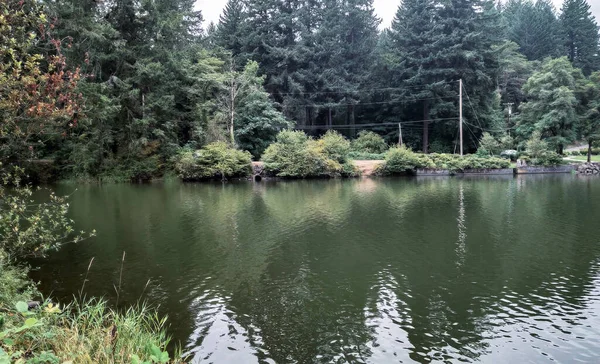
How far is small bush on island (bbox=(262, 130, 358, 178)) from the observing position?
3456 cm

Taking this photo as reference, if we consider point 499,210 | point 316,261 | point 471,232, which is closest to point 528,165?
point 499,210

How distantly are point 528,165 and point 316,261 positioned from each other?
3218 cm

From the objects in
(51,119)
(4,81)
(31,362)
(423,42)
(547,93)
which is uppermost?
(423,42)

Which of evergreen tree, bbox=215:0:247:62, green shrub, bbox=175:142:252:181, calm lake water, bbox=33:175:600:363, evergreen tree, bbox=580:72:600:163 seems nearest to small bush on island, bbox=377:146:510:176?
evergreen tree, bbox=580:72:600:163

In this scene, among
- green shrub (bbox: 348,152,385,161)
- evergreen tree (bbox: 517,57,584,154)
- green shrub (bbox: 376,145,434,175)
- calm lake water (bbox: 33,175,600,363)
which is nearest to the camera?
Result: calm lake water (bbox: 33,175,600,363)

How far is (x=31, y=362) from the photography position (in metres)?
3.39

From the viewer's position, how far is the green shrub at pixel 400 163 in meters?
35.5

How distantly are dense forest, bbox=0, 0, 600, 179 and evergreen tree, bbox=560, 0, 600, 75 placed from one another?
15.4 meters

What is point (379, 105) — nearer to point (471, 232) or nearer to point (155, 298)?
point (471, 232)

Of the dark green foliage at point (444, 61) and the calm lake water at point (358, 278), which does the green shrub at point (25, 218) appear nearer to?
the calm lake water at point (358, 278)

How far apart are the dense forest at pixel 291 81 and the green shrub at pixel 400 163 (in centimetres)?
992

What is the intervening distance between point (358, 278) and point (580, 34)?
246 feet

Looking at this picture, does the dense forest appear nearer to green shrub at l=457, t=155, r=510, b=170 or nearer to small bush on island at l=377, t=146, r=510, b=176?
green shrub at l=457, t=155, r=510, b=170

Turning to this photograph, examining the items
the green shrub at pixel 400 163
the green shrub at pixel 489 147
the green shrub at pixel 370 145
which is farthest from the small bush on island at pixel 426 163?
the green shrub at pixel 370 145
